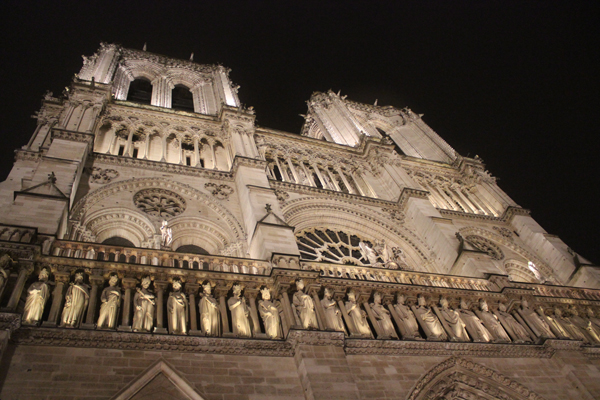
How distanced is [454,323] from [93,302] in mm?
7539

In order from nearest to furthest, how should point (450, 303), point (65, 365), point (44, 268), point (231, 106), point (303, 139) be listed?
1. point (65, 365)
2. point (44, 268)
3. point (450, 303)
4. point (231, 106)
5. point (303, 139)

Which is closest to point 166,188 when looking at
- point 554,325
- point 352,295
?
point 352,295

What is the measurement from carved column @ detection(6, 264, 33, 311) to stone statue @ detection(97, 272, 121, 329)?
4.06ft

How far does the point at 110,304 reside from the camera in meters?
8.30

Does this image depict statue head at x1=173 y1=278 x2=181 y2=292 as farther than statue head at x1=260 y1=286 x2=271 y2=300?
No

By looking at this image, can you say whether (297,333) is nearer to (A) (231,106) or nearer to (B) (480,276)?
(B) (480,276)

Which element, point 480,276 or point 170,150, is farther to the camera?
point 170,150

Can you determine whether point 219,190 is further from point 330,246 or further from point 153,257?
point 153,257

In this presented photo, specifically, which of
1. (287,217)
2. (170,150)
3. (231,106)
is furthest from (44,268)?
(231,106)

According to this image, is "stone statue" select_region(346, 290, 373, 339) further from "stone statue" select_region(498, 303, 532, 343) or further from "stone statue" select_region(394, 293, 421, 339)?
"stone statue" select_region(498, 303, 532, 343)

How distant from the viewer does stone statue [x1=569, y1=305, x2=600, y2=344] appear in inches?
486

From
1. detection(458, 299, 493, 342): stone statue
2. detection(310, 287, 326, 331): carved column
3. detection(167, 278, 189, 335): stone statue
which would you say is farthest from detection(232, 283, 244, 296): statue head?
detection(458, 299, 493, 342): stone statue

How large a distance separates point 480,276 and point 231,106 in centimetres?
1124

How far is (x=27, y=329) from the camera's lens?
7348 millimetres
